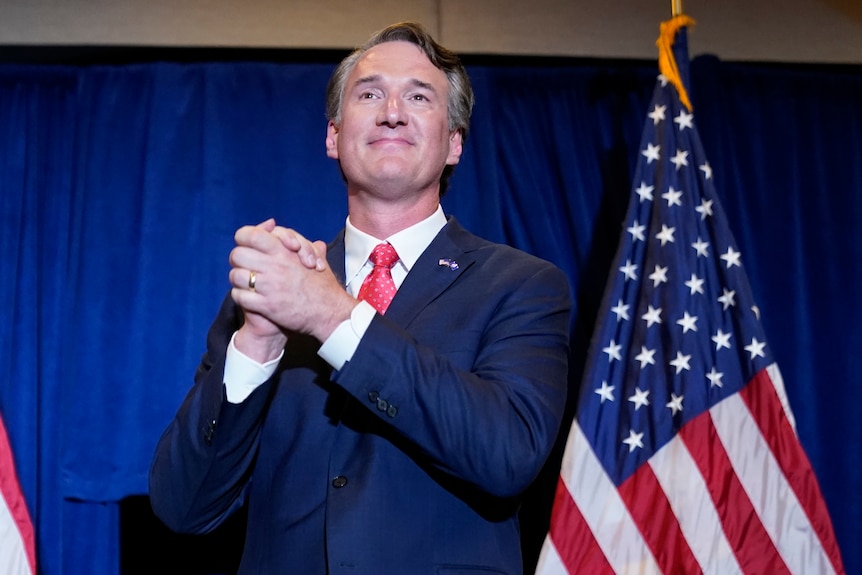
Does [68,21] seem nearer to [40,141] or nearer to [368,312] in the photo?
[40,141]

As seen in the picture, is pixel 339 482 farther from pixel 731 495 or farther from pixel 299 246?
pixel 731 495

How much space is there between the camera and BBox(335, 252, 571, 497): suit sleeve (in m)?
1.32

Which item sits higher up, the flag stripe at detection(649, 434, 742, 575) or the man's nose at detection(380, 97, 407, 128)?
the man's nose at detection(380, 97, 407, 128)

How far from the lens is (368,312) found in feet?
4.45

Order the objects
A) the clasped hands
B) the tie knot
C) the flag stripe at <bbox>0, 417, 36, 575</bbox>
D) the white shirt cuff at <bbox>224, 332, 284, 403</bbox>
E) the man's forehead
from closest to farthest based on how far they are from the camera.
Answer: the clasped hands
the white shirt cuff at <bbox>224, 332, 284, 403</bbox>
the tie knot
the man's forehead
the flag stripe at <bbox>0, 417, 36, 575</bbox>

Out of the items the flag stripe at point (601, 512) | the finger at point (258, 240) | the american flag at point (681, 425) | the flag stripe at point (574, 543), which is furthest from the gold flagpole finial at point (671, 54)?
the finger at point (258, 240)

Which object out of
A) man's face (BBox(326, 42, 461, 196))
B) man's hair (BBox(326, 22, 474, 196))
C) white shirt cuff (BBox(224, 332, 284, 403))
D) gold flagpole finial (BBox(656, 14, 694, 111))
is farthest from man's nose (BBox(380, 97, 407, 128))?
gold flagpole finial (BBox(656, 14, 694, 111))

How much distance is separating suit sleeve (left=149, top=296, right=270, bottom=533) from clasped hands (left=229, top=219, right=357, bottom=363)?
0.15 meters

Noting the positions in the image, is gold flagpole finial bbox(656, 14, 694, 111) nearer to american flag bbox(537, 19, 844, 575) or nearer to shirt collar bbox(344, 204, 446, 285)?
american flag bbox(537, 19, 844, 575)

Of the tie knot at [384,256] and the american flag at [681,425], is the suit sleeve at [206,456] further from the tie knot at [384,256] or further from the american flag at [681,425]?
the american flag at [681,425]

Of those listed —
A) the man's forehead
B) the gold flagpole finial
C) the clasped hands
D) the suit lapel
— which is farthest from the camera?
the gold flagpole finial

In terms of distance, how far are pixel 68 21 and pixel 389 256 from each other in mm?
2206

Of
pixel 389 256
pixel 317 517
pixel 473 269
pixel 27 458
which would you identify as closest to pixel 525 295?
pixel 473 269

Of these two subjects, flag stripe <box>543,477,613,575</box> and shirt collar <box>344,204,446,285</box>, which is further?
flag stripe <box>543,477,613,575</box>
